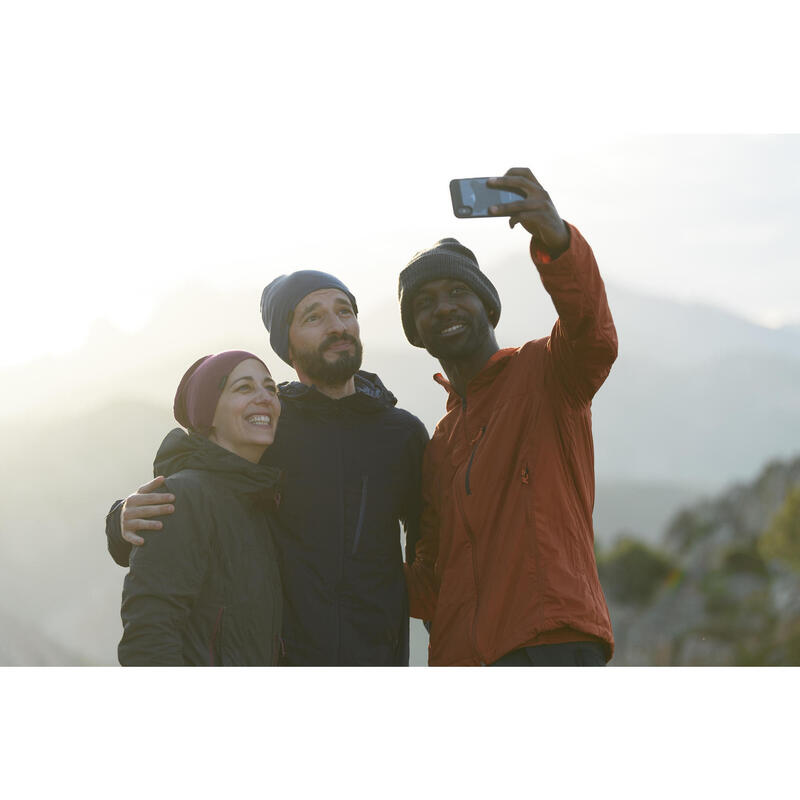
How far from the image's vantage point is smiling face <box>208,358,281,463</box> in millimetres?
3184

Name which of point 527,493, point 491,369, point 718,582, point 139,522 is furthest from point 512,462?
point 718,582

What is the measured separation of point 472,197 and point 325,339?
0.86 meters

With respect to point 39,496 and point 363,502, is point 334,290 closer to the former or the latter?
point 363,502

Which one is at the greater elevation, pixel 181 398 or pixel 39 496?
pixel 181 398

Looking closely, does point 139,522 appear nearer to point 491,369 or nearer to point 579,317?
point 491,369

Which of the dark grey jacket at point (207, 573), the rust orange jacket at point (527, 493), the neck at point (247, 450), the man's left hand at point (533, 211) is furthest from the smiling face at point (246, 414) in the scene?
the man's left hand at point (533, 211)

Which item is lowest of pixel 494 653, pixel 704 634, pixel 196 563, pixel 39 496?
pixel 704 634

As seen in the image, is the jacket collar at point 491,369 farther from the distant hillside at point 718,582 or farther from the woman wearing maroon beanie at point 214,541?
the distant hillside at point 718,582

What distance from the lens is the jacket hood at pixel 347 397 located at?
343 cm

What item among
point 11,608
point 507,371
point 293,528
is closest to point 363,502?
point 293,528

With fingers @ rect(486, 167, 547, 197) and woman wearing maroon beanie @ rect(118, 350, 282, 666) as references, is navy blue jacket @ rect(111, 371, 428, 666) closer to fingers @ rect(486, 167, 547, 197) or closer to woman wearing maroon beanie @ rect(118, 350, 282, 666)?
woman wearing maroon beanie @ rect(118, 350, 282, 666)

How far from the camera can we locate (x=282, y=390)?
138 inches

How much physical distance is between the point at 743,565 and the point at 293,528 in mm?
36152

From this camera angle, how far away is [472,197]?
2986mm
